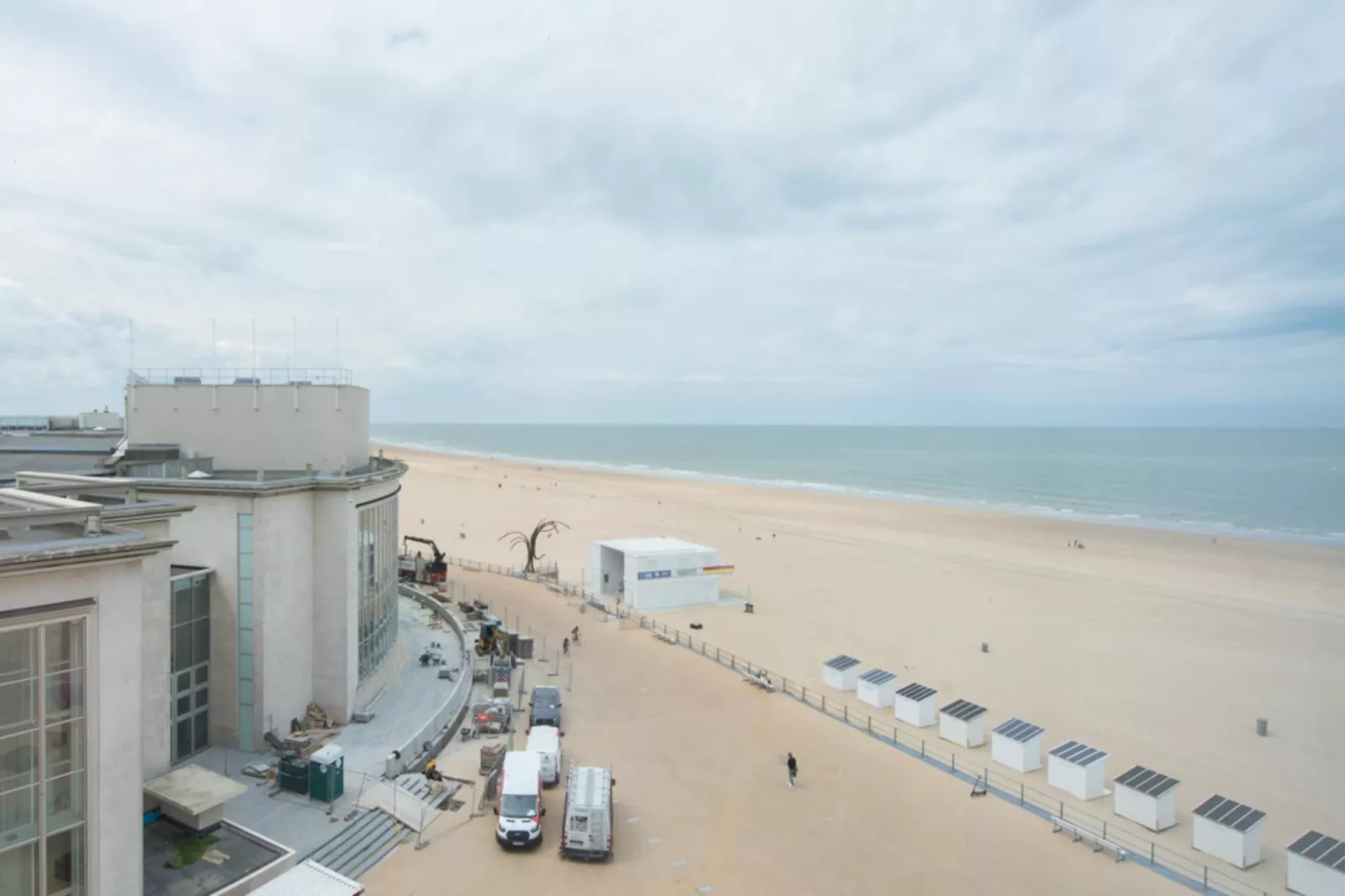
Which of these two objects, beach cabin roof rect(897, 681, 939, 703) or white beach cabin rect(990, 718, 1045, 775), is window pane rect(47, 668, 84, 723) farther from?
beach cabin roof rect(897, 681, 939, 703)

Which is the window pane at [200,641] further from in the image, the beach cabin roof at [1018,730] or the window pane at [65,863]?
the beach cabin roof at [1018,730]

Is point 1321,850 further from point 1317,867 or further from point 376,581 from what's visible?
point 376,581

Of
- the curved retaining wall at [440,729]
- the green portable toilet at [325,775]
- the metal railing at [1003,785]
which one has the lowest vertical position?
the metal railing at [1003,785]

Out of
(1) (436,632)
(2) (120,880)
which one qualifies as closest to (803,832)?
(2) (120,880)

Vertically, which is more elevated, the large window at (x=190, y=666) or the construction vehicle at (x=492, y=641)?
the large window at (x=190, y=666)

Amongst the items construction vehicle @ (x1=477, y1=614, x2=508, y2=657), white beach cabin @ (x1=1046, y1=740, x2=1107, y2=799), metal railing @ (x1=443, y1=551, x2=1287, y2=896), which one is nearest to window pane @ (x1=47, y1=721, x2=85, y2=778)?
construction vehicle @ (x1=477, y1=614, x2=508, y2=657)

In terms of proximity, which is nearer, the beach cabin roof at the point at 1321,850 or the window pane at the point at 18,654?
the window pane at the point at 18,654

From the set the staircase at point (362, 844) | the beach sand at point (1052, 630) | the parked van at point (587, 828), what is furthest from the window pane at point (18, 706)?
the beach sand at point (1052, 630)
